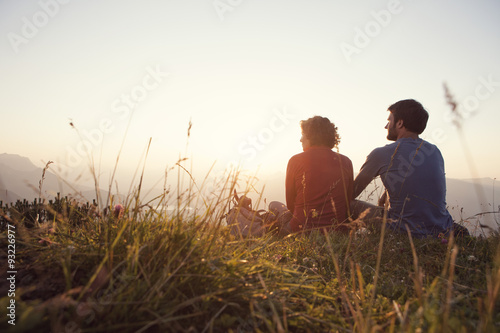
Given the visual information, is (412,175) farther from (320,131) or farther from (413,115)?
(320,131)

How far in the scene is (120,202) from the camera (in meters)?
2.10

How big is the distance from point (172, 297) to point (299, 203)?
11.6ft

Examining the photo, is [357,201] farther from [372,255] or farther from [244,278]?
[244,278]

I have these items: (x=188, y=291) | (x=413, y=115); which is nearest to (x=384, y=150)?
(x=413, y=115)

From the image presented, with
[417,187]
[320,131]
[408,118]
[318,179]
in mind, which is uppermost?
[408,118]

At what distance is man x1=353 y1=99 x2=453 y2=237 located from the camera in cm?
400

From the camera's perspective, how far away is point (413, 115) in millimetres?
4320

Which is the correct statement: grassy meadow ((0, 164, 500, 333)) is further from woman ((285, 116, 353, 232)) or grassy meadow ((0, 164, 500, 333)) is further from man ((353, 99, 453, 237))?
woman ((285, 116, 353, 232))

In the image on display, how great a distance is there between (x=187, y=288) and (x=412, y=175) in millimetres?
3770

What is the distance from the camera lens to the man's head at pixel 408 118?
14.1ft

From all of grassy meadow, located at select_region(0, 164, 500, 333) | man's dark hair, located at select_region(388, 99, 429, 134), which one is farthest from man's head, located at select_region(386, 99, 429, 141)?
grassy meadow, located at select_region(0, 164, 500, 333)

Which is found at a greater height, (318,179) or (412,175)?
(412,175)

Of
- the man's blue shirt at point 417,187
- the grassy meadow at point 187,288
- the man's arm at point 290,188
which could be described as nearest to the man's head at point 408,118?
the man's blue shirt at point 417,187

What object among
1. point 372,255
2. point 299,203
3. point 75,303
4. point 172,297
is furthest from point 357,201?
point 75,303
